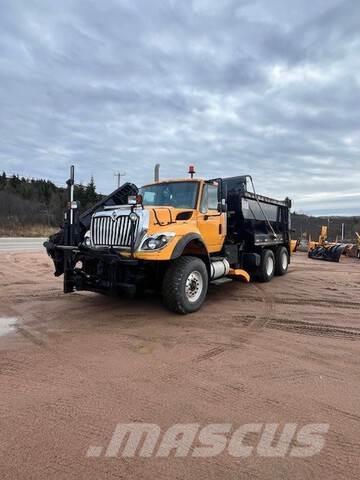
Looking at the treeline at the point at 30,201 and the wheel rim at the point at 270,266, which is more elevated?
the treeline at the point at 30,201

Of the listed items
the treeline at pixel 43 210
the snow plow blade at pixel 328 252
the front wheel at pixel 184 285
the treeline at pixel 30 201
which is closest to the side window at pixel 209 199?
the front wheel at pixel 184 285

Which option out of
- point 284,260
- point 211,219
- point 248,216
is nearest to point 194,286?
point 211,219

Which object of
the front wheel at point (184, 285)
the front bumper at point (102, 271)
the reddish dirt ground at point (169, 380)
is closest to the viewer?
the reddish dirt ground at point (169, 380)

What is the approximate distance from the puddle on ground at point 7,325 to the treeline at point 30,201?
1551 inches

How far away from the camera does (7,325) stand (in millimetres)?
6094

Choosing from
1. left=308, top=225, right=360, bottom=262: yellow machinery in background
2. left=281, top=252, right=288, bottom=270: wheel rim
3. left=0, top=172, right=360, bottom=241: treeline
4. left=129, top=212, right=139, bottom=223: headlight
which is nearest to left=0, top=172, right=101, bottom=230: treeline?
left=0, top=172, right=360, bottom=241: treeline

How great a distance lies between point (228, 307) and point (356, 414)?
14.1ft

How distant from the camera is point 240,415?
3.37 m

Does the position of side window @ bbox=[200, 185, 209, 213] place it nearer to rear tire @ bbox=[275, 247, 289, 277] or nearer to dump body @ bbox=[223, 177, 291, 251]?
dump body @ bbox=[223, 177, 291, 251]

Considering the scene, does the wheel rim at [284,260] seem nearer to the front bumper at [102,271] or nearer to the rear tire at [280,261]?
the rear tire at [280,261]

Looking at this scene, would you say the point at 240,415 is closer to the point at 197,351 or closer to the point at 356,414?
the point at 356,414

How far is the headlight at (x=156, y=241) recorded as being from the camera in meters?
6.39

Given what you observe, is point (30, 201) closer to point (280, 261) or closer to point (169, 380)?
point (280, 261)

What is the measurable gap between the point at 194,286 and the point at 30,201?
6856 cm
